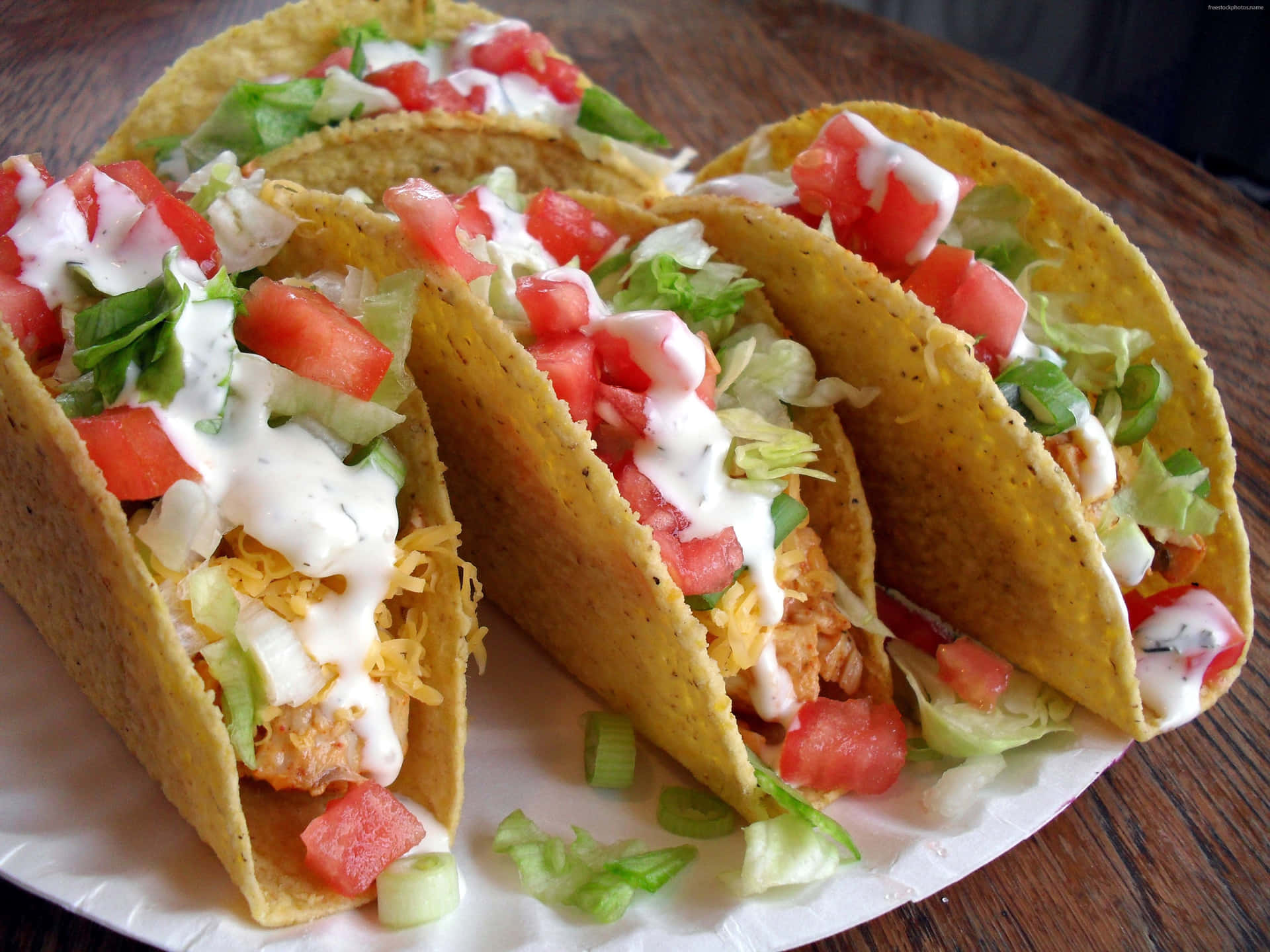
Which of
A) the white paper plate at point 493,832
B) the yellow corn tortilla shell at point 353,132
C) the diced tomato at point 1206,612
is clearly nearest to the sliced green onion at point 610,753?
the white paper plate at point 493,832

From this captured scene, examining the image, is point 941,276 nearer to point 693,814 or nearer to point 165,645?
point 693,814

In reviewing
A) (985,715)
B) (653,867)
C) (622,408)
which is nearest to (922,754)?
(985,715)

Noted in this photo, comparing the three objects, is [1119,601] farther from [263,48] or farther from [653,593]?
[263,48]

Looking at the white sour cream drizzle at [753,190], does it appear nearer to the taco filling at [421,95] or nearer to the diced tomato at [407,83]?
the taco filling at [421,95]

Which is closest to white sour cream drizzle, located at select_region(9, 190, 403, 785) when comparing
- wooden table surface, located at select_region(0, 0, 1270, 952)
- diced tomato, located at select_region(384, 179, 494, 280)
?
diced tomato, located at select_region(384, 179, 494, 280)

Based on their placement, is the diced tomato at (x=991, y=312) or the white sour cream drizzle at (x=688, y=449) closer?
the white sour cream drizzle at (x=688, y=449)

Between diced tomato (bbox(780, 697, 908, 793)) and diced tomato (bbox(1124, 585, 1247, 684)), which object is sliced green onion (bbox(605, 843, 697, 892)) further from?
diced tomato (bbox(1124, 585, 1247, 684))
